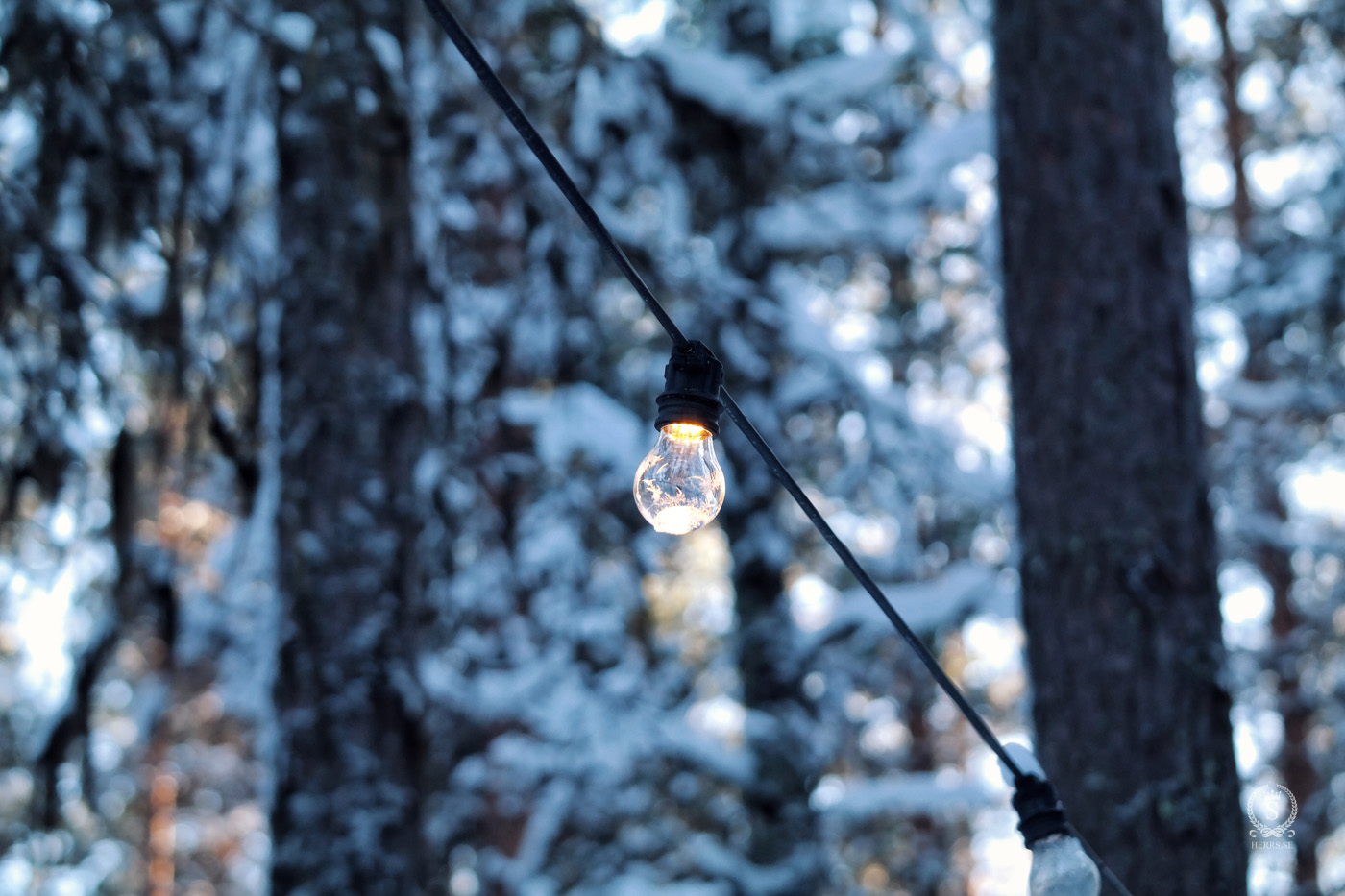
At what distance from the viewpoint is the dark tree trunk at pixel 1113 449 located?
2777 mm

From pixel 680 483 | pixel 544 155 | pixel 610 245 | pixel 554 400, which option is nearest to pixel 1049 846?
pixel 680 483

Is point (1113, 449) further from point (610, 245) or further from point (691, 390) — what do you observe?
point (610, 245)

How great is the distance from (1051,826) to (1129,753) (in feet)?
3.59

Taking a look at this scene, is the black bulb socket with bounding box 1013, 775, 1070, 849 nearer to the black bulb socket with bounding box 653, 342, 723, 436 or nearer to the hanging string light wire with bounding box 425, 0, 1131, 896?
the hanging string light wire with bounding box 425, 0, 1131, 896

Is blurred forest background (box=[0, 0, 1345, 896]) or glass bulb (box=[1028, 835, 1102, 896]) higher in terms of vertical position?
Result: blurred forest background (box=[0, 0, 1345, 896])

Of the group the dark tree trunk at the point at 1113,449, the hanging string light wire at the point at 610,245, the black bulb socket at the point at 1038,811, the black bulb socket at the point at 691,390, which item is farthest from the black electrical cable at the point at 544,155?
the dark tree trunk at the point at 1113,449

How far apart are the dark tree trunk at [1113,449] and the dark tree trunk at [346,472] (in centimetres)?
187

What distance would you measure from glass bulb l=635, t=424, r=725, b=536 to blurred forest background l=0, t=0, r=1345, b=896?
960 millimetres

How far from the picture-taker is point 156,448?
413cm

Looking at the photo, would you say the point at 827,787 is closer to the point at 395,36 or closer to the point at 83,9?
the point at 395,36

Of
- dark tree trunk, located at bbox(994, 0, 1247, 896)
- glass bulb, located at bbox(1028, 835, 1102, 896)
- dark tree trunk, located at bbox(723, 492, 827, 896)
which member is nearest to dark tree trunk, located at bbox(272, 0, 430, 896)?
dark tree trunk, located at bbox(994, 0, 1247, 896)

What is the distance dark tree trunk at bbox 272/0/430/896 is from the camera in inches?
141

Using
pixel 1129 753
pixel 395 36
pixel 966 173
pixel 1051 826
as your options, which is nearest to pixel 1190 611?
pixel 1129 753

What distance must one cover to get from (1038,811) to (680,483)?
811mm
